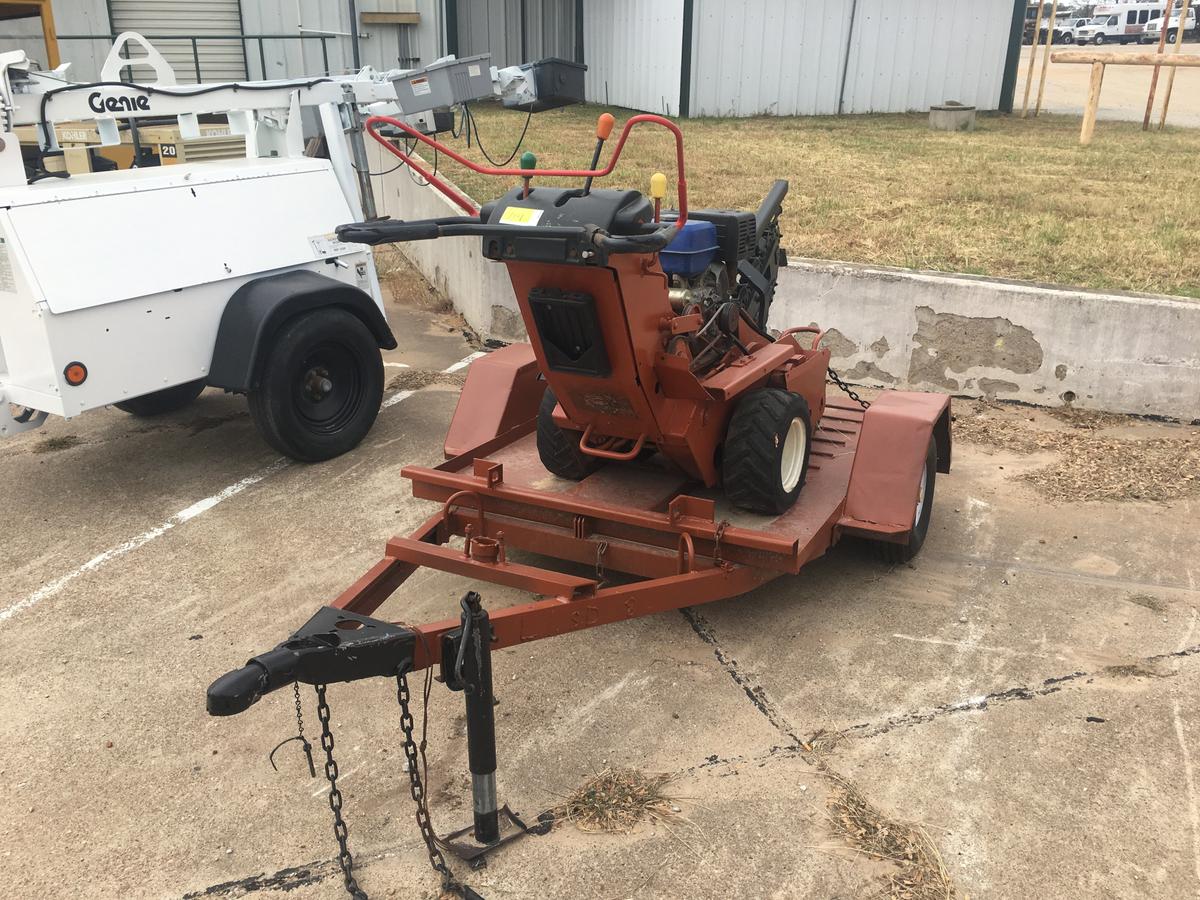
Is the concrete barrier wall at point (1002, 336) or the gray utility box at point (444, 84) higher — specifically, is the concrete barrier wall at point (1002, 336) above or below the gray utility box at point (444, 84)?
below

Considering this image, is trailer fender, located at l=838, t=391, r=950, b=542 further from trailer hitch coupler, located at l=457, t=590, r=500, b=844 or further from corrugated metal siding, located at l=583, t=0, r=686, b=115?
corrugated metal siding, located at l=583, t=0, r=686, b=115

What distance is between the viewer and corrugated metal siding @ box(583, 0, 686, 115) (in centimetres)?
1734

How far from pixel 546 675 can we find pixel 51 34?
852cm

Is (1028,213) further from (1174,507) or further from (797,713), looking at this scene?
(797,713)

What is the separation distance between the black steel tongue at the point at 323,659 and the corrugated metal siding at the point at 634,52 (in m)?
15.7

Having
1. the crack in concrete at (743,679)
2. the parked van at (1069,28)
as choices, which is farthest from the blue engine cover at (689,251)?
the parked van at (1069,28)

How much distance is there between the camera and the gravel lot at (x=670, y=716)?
10.7 ft

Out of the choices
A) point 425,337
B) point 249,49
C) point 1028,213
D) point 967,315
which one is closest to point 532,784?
point 967,315

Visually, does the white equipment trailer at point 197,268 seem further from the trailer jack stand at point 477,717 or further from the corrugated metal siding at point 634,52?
the corrugated metal siding at point 634,52

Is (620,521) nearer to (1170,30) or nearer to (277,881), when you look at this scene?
(277,881)

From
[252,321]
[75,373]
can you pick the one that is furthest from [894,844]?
[75,373]

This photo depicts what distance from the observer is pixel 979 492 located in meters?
5.93

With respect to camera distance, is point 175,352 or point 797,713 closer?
point 797,713

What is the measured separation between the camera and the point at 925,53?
59.9 feet
